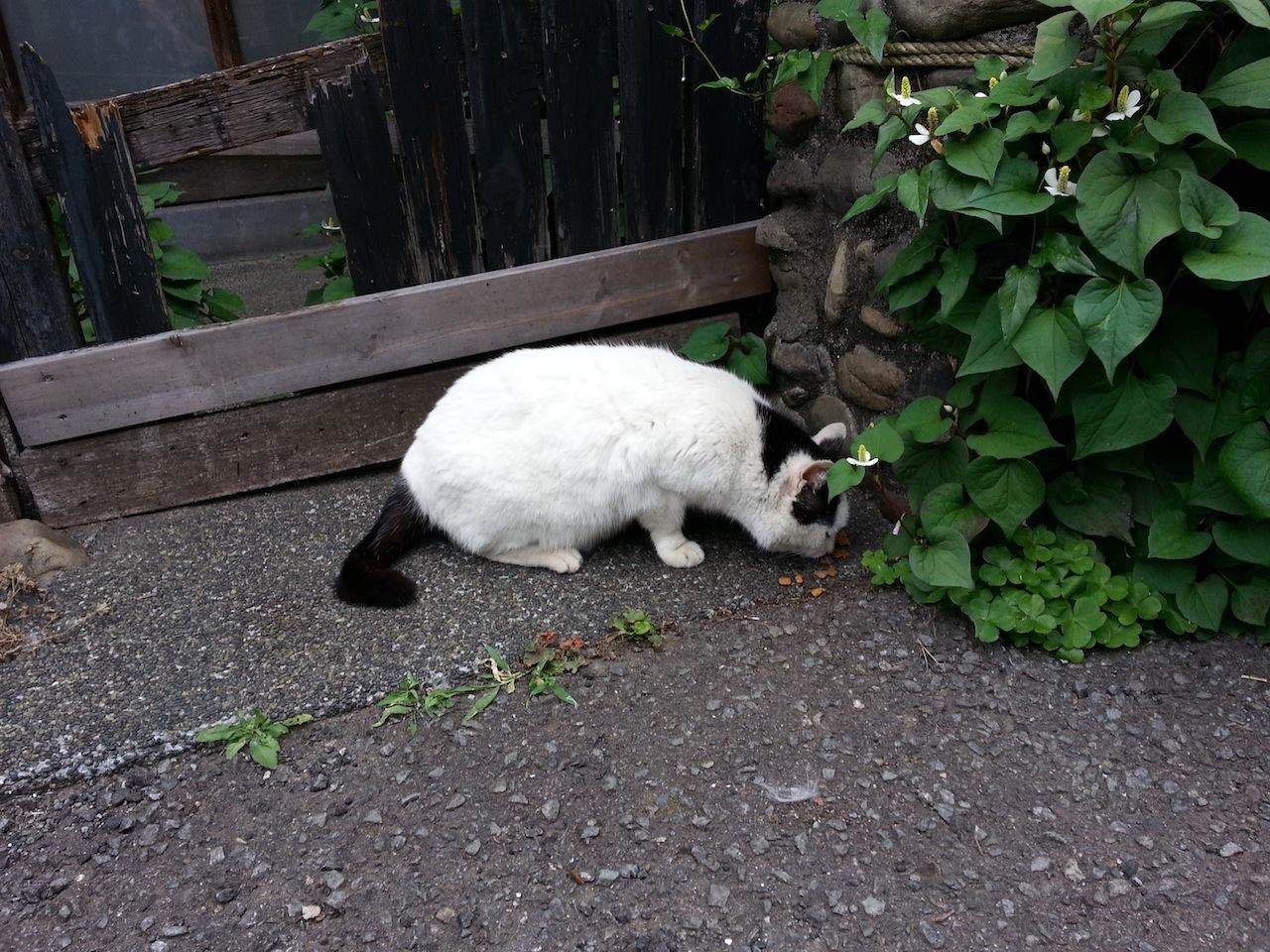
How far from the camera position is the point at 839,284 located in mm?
3564

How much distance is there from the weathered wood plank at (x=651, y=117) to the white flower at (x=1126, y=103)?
1.95m

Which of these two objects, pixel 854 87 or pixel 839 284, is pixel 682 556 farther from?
pixel 854 87

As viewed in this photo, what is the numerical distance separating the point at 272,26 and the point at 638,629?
5611mm

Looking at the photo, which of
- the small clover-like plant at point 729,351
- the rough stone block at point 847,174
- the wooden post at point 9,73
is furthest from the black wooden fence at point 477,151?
the wooden post at point 9,73

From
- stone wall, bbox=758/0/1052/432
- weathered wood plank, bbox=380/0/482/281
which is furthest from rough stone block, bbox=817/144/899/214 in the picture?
weathered wood plank, bbox=380/0/482/281

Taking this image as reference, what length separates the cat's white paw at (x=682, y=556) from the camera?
339cm

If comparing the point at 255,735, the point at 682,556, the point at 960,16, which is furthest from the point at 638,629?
the point at 960,16

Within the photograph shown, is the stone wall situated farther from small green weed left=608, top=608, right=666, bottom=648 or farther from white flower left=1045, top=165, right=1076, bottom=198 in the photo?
small green weed left=608, top=608, right=666, bottom=648

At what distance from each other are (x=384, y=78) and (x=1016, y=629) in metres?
3.00

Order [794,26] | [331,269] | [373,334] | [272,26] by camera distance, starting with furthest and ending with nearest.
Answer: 1. [272,26]
2. [331,269]
3. [373,334]
4. [794,26]

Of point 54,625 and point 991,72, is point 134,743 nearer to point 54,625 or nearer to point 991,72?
point 54,625

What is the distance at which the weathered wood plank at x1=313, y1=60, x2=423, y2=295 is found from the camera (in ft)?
11.3

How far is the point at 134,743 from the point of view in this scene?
259cm

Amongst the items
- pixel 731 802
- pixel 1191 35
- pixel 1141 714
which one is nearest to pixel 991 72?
pixel 1191 35
